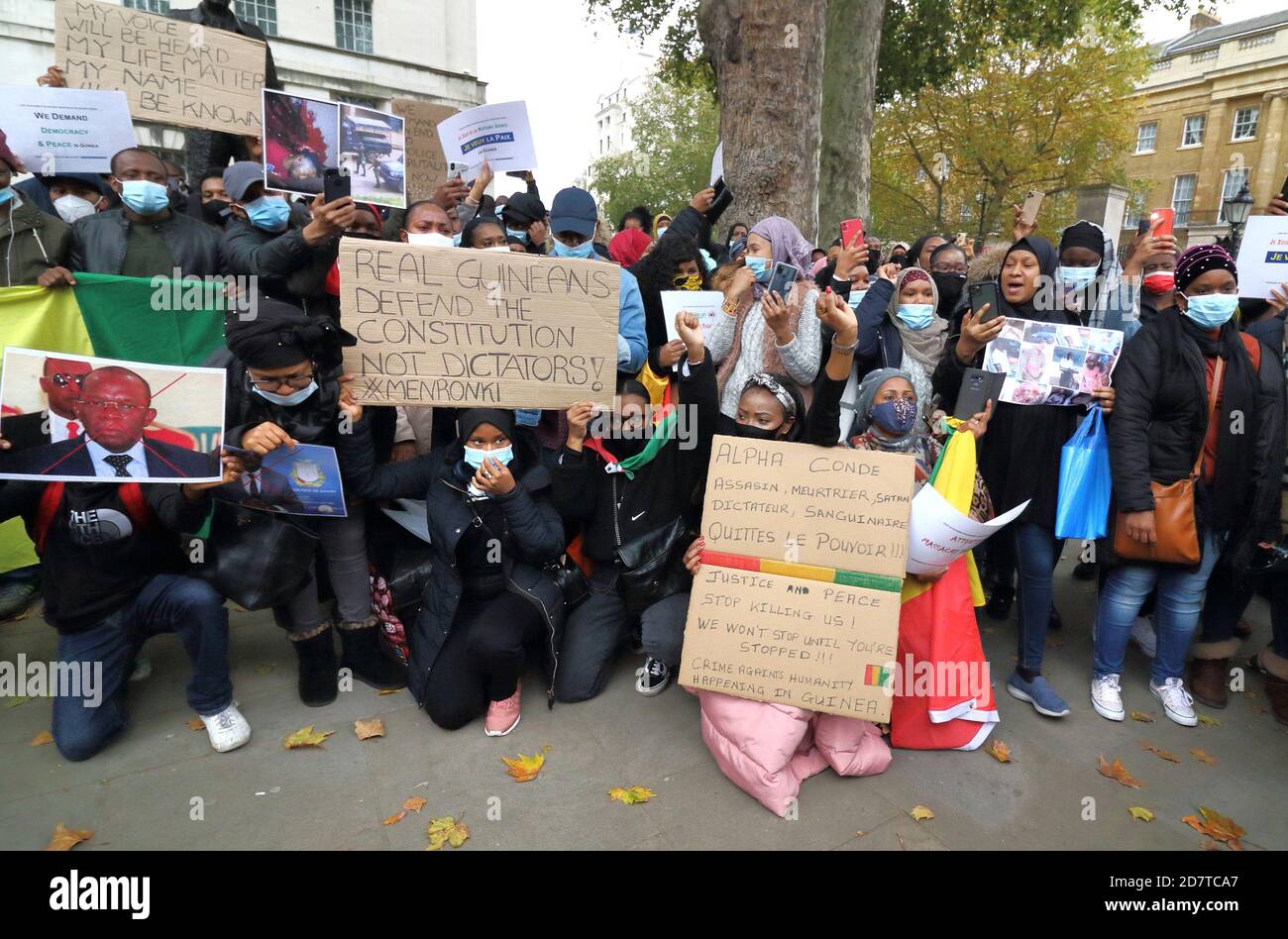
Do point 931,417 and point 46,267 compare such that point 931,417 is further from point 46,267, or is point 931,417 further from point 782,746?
point 46,267

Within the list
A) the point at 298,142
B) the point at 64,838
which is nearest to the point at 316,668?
the point at 64,838

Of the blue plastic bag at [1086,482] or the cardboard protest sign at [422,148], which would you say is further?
the cardboard protest sign at [422,148]

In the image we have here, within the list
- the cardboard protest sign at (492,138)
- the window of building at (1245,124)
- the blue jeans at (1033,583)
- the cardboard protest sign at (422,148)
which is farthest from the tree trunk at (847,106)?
the window of building at (1245,124)

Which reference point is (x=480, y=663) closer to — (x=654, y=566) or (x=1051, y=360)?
(x=654, y=566)

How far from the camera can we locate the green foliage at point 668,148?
37.7 m

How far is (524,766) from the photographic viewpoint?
2979mm

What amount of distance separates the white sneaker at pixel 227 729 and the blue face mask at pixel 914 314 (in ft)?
12.5

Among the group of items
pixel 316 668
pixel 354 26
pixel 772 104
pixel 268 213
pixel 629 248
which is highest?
pixel 354 26

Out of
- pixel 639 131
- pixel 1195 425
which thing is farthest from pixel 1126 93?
pixel 1195 425

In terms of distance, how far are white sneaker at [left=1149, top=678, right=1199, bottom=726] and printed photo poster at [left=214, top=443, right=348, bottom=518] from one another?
4.18 m

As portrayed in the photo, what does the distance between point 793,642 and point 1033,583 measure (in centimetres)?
153

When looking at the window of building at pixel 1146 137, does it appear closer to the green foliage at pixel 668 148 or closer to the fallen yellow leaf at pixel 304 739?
the green foliage at pixel 668 148

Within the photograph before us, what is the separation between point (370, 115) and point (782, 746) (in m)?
3.81

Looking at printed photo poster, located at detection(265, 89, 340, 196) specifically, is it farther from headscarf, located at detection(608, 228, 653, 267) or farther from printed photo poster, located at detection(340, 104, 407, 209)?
headscarf, located at detection(608, 228, 653, 267)
